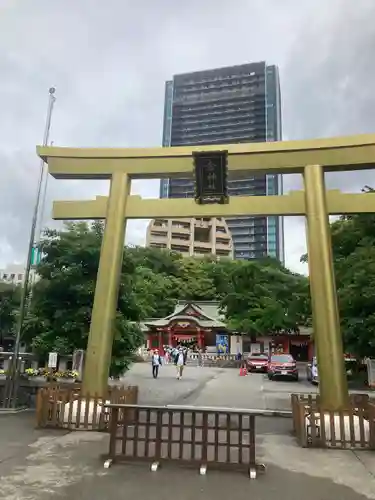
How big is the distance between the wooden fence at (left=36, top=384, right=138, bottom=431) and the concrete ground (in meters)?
0.34

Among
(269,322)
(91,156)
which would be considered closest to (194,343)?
(269,322)

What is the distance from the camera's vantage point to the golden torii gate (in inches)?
352

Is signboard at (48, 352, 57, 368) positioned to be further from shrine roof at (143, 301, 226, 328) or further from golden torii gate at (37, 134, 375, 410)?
shrine roof at (143, 301, 226, 328)

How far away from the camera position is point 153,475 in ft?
18.6

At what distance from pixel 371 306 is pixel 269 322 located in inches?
694

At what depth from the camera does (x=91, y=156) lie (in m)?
10.5

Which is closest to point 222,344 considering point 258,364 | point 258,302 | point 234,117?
point 258,302

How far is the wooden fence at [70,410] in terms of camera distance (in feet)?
28.0

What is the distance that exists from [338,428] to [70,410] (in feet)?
16.8

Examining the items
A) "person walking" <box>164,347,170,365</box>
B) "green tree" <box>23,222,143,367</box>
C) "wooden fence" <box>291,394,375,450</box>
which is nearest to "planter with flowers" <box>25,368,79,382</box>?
"green tree" <box>23,222,143,367</box>

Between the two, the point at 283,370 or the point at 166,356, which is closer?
the point at 283,370

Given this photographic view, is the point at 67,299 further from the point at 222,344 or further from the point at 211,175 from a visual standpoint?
the point at 222,344

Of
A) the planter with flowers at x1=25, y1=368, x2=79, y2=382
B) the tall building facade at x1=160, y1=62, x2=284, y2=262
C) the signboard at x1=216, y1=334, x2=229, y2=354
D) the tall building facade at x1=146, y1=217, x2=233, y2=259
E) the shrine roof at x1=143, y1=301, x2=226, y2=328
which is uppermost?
the tall building facade at x1=160, y1=62, x2=284, y2=262

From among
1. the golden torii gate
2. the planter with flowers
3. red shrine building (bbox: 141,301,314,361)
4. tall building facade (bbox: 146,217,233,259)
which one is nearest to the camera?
the golden torii gate
